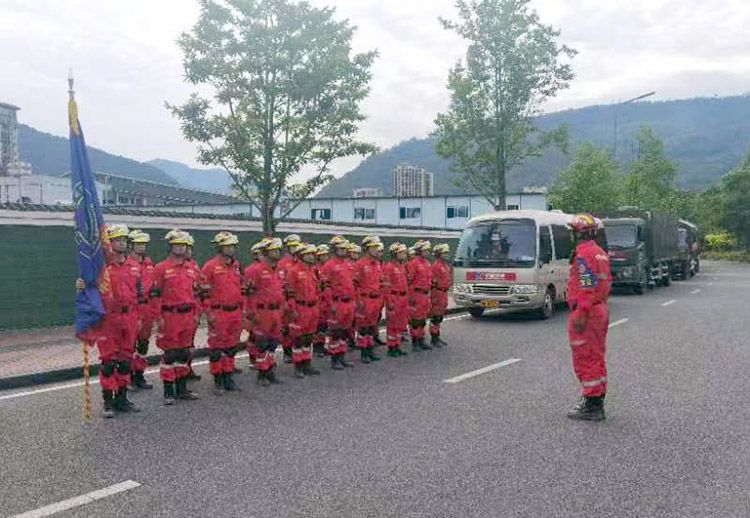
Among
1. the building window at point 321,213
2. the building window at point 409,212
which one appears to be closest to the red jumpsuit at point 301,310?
the building window at point 409,212

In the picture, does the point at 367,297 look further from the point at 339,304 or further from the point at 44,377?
the point at 44,377

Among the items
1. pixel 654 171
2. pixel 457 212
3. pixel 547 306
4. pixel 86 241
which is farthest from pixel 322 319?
pixel 654 171

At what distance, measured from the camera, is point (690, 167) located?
194 metres

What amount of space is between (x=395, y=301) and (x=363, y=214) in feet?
125

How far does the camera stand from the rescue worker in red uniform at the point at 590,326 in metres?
6.47

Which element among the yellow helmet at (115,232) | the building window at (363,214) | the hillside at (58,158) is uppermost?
the hillside at (58,158)

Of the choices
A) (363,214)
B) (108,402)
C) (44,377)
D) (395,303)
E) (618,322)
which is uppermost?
(363,214)

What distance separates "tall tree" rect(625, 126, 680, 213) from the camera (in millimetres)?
49469

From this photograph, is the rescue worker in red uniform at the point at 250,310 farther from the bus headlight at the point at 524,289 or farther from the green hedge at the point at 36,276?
the bus headlight at the point at 524,289

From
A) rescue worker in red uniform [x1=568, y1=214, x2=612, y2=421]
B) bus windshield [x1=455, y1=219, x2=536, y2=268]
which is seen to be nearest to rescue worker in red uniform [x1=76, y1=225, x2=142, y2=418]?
rescue worker in red uniform [x1=568, y1=214, x2=612, y2=421]

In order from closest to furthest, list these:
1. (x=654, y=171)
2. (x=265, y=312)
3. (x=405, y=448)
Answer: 1. (x=405, y=448)
2. (x=265, y=312)
3. (x=654, y=171)

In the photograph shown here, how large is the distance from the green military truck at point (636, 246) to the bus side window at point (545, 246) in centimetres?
682

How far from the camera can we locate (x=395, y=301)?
10312mm

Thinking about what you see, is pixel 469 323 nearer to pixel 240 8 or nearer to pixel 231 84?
pixel 231 84
